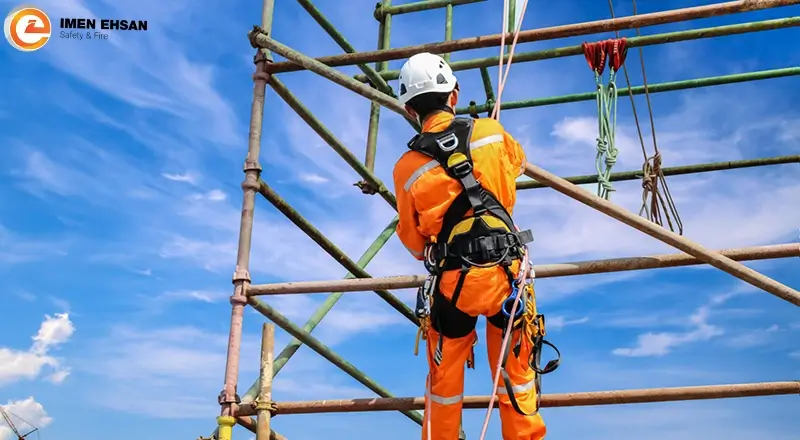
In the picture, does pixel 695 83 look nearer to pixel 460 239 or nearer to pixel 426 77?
pixel 426 77

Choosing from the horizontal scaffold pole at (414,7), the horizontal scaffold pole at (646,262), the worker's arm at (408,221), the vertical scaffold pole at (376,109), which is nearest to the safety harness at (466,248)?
the worker's arm at (408,221)

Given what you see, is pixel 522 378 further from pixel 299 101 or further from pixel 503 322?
pixel 299 101

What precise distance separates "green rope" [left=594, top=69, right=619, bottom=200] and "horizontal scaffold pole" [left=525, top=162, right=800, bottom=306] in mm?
379

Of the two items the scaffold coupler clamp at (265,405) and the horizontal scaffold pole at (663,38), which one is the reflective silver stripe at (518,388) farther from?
the horizontal scaffold pole at (663,38)

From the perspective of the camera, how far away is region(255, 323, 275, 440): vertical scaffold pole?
18.4 feet

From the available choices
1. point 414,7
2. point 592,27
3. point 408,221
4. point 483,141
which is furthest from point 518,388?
point 414,7

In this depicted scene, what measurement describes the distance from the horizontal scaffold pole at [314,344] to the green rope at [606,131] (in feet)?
8.41

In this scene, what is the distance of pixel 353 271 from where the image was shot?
7.25 metres

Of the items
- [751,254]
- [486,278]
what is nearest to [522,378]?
[486,278]

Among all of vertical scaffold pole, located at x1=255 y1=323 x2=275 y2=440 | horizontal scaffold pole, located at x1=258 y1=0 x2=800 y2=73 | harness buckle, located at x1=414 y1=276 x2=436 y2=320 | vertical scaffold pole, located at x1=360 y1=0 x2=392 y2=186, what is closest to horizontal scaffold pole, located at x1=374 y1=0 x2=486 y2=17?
vertical scaffold pole, located at x1=360 y1=0 x2=392 y2=186

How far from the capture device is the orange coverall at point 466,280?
418 centimetres

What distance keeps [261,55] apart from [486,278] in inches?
131

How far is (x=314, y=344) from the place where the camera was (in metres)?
6.52

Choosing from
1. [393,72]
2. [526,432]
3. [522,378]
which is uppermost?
[393,72]
